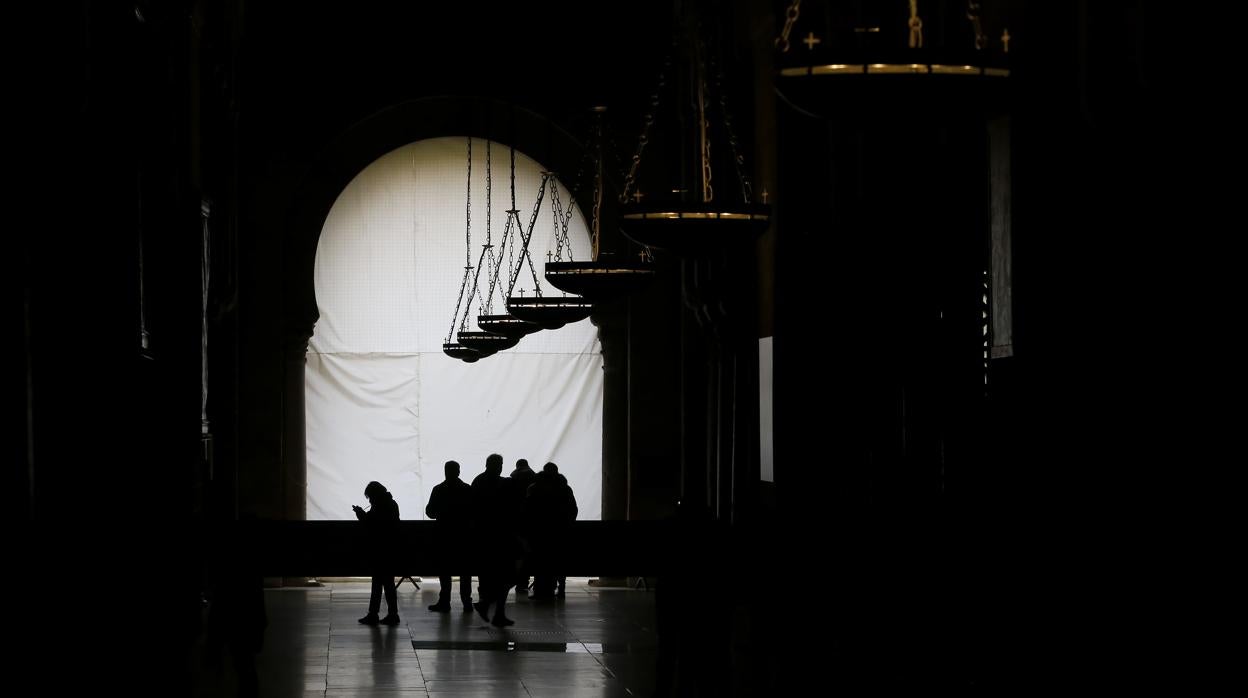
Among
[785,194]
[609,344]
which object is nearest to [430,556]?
[785,194]

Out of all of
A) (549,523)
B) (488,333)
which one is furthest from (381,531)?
(488,333)

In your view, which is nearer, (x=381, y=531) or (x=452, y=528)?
(x=381, y=531)

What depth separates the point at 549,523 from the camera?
13.3m

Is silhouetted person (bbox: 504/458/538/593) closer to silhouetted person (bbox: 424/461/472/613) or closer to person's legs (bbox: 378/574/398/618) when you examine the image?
silhouetted person (bbox: 424/461/472/613)

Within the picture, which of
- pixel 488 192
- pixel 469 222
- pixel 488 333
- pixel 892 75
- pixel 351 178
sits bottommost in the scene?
pixel 488 333

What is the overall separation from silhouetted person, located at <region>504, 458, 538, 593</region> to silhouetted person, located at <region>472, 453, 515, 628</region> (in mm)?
114

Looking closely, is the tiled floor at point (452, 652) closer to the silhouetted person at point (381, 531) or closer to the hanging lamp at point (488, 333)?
the silhouetted person at point (381, 531)

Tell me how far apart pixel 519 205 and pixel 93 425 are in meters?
11.8

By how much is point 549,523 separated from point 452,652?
1.46m

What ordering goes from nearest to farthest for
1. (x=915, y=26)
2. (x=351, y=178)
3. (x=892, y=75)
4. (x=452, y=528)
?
(x=892, y=75), (x=915, y=26), (x=452, y=528), (x=351, y=178)

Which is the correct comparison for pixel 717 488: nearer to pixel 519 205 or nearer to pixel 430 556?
pixel 430 556

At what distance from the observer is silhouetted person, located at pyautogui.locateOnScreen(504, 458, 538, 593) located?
44.8 ft

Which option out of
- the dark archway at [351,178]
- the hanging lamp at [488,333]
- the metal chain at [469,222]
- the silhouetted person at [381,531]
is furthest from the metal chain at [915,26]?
the metal chain at [469,222]

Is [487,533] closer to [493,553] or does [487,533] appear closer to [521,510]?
[493,553]
